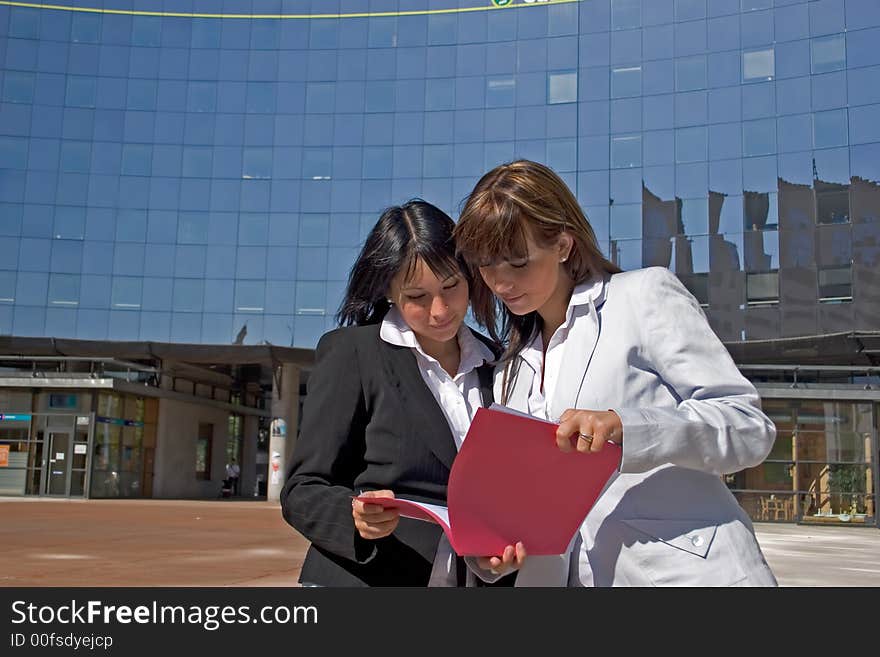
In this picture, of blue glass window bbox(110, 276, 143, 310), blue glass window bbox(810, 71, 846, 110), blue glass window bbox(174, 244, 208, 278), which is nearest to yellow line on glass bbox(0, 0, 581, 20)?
blue glass window bbox(174, 244, 208, 278)

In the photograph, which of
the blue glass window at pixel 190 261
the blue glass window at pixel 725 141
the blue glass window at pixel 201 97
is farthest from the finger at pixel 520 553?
the blue glass window at pixel 201 97

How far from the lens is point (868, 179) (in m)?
31.5

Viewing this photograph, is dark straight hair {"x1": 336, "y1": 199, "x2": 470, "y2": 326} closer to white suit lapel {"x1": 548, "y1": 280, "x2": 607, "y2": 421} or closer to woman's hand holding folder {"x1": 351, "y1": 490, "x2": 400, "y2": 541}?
white suit lapel {"x1": 548, "y1": 280, "x2": 607, "y2": 421}

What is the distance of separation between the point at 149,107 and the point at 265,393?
48.0ft

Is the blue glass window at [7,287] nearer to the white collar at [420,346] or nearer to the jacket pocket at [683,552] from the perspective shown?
the white collar at [420,346]

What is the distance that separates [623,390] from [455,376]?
2.02 feet

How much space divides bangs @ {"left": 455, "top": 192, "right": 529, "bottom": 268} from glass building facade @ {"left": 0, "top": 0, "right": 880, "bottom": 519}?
31.8m

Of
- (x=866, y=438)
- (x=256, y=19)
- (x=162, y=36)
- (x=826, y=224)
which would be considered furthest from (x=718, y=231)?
(x=162, y=36)

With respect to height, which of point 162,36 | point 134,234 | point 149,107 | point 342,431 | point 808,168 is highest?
point 162,36

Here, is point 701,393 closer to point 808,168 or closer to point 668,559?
point 668,559

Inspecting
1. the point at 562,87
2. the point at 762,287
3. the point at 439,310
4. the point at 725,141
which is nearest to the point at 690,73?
the point at 725,141

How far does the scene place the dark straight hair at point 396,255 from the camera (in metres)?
2.40

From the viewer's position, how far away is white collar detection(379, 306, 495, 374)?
2373 mm

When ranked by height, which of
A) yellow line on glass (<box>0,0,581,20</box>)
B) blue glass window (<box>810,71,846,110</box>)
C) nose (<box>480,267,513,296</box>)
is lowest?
→ nose (<box>480,267,513,296</box>)
